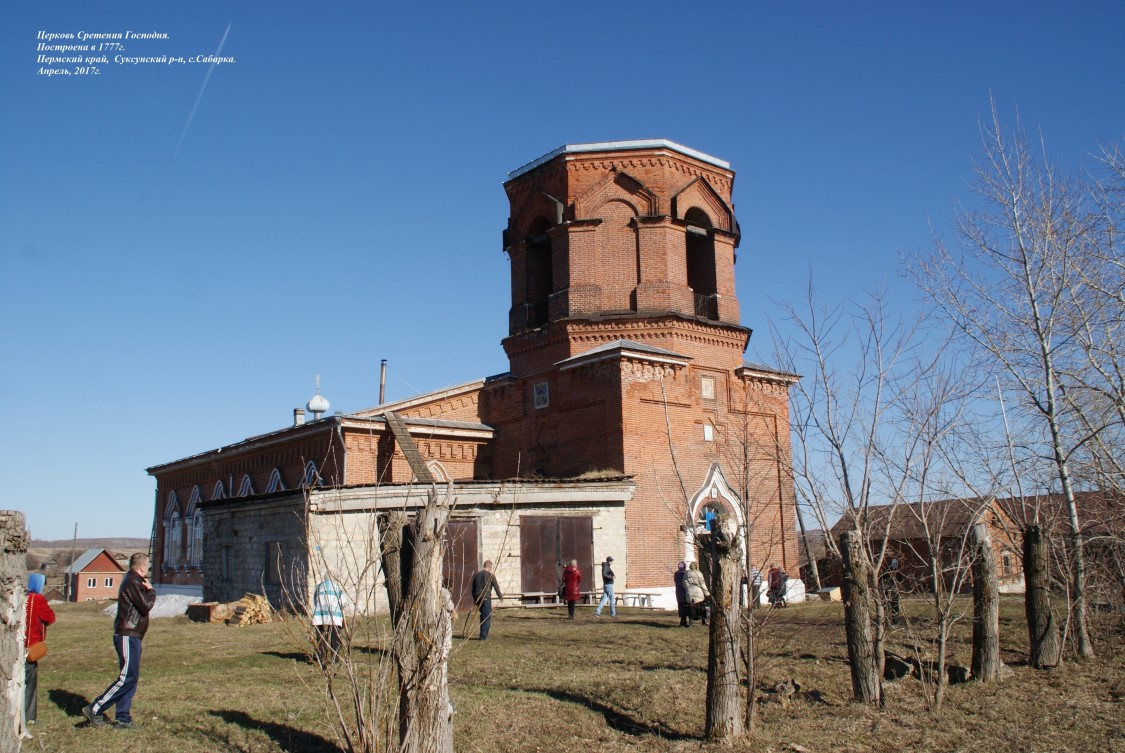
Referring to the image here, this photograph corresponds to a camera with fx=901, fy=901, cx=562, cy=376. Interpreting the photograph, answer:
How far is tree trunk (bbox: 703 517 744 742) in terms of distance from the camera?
8.79m

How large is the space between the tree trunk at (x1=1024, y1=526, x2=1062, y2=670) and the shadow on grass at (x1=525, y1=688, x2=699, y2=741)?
6.50 metres

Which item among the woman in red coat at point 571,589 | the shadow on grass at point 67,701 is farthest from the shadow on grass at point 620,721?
the woman in red coat at point 571,589

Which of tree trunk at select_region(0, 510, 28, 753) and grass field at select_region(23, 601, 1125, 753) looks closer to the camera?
tree trunk at select_region(0, 510, 28, 753)

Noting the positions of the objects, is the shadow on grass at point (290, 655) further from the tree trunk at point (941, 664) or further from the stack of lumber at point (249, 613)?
the tree trunk at point (941, 664)

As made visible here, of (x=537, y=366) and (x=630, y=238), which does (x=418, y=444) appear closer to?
(x=537, y=366)

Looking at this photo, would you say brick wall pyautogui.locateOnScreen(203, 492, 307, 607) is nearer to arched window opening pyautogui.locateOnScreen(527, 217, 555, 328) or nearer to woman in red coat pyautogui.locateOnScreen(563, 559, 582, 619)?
woman in red coat pyautogui.locateOnScreen(563, 559, 582, 619)

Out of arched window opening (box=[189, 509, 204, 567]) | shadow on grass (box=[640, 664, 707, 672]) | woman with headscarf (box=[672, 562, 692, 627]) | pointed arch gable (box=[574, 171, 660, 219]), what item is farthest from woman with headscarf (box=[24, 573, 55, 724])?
arched window opening (box=[189, 509, 204, 567])

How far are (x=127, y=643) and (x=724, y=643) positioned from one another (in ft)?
18.5

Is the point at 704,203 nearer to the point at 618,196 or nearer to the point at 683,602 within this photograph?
the point at 618,196

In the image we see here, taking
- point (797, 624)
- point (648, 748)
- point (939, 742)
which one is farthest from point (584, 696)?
point (797, 624)

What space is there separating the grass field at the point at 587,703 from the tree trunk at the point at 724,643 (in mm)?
251

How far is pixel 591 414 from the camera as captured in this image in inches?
951

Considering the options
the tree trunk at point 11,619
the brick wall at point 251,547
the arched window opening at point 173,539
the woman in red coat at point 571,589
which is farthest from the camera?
the arched window opening at point 173,539

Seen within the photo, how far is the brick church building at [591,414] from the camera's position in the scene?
71.6 feet
